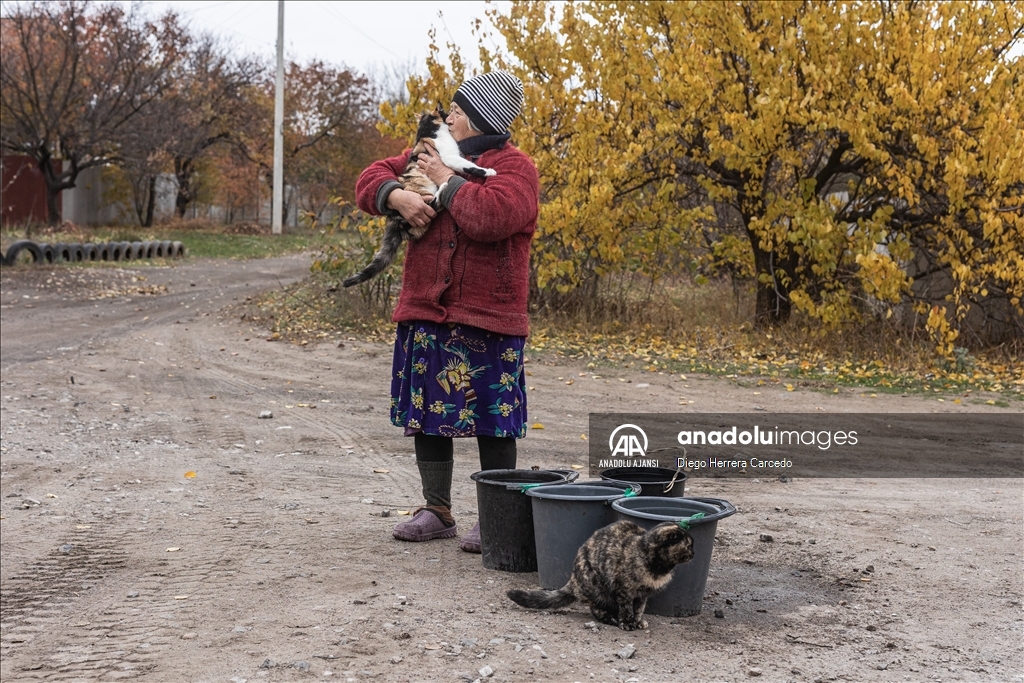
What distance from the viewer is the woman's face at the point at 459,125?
176 inches

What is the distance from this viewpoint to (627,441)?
7.28m

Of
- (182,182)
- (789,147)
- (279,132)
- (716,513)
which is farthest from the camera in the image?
(182,182)

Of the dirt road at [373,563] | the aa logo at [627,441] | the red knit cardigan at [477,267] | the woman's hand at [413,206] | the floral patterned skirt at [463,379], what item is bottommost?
the dirt road at [373,563]

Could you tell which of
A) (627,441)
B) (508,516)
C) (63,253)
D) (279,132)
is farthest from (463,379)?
(279,132)

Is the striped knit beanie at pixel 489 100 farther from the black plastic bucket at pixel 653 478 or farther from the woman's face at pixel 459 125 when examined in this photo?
the black plastic bucket at pixel 653 478

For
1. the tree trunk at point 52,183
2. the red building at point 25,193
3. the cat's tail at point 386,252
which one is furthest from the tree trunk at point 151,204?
the cat's tail at point 386,252

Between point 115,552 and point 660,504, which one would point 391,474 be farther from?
point 660,504

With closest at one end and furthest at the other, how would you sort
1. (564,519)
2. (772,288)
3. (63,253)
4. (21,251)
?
1. (564,519)
2. (772,288)
3. (21,251)
4. (63,253)

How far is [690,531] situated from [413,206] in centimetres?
170

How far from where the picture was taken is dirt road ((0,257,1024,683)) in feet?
12.0

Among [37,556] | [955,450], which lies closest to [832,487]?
[955,450]

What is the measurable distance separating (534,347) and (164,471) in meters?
5.73

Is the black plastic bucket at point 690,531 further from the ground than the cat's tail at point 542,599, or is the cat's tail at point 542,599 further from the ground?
the black plastic bucket at point 690,531

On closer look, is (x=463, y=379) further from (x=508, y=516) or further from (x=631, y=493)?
(x=631, y=493)
